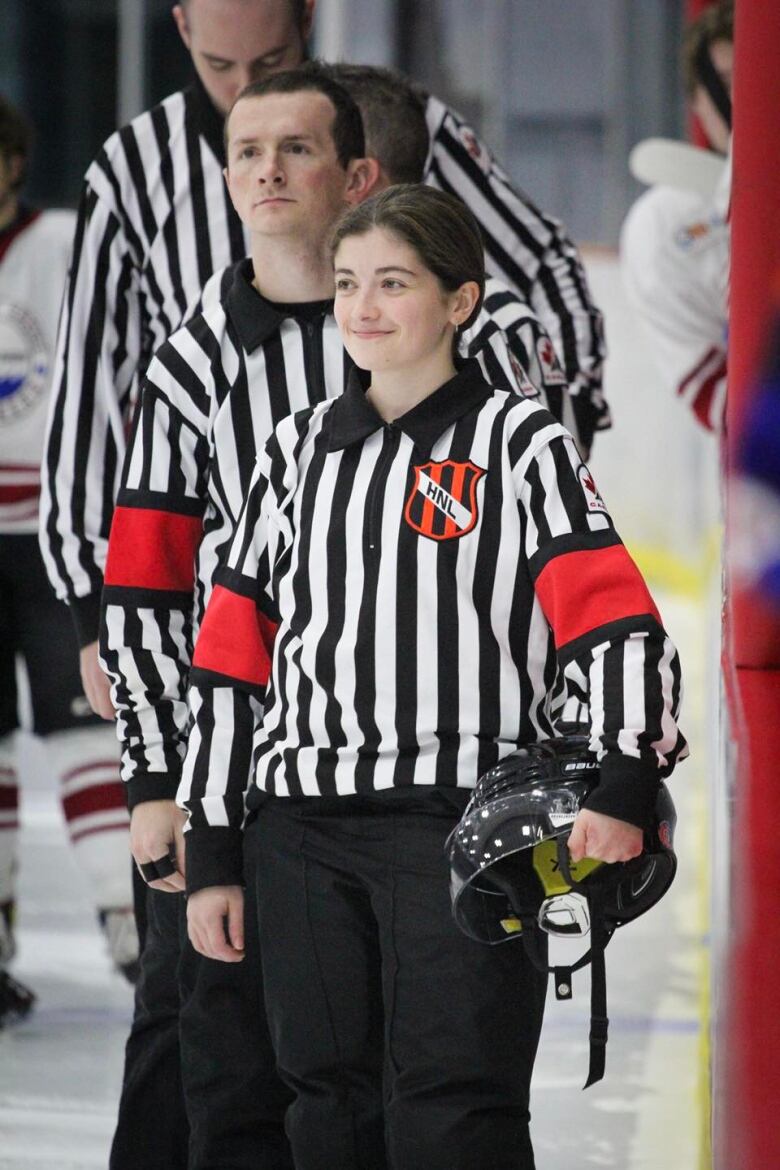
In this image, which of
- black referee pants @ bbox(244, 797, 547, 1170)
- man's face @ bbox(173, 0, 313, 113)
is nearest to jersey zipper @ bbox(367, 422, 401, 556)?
black referee pants @ bbox(244, 797, 547, 1170)

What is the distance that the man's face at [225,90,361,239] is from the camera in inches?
75.1

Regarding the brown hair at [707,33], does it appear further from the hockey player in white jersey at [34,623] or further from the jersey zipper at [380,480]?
the jersey zipper at [380,480]

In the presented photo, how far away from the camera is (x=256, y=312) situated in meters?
1.92

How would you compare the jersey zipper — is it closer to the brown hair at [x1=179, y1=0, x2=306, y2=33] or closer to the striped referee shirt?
the striped referee shirt

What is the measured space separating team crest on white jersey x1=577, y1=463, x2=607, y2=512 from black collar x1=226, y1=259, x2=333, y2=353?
365 mm

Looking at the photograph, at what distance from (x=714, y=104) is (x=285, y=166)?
1905 millimetres

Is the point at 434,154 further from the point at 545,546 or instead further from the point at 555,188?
the point at 555,188

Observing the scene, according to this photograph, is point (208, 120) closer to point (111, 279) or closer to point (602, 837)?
point (111, 279)

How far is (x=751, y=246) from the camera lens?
1802 mm

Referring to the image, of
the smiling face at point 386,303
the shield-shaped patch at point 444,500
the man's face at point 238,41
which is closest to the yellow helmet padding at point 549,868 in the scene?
the shield-shaped patch at point 444,500

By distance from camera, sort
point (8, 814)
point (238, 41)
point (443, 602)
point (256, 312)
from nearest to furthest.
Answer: point (443, 602) → point (256, 312) → point (238, 41) → point (8, 814)

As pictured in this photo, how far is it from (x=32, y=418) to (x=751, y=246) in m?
1.72

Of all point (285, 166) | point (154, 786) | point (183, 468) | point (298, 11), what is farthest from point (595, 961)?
point (298, 11)

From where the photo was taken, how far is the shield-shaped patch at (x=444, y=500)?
168 centimetres
